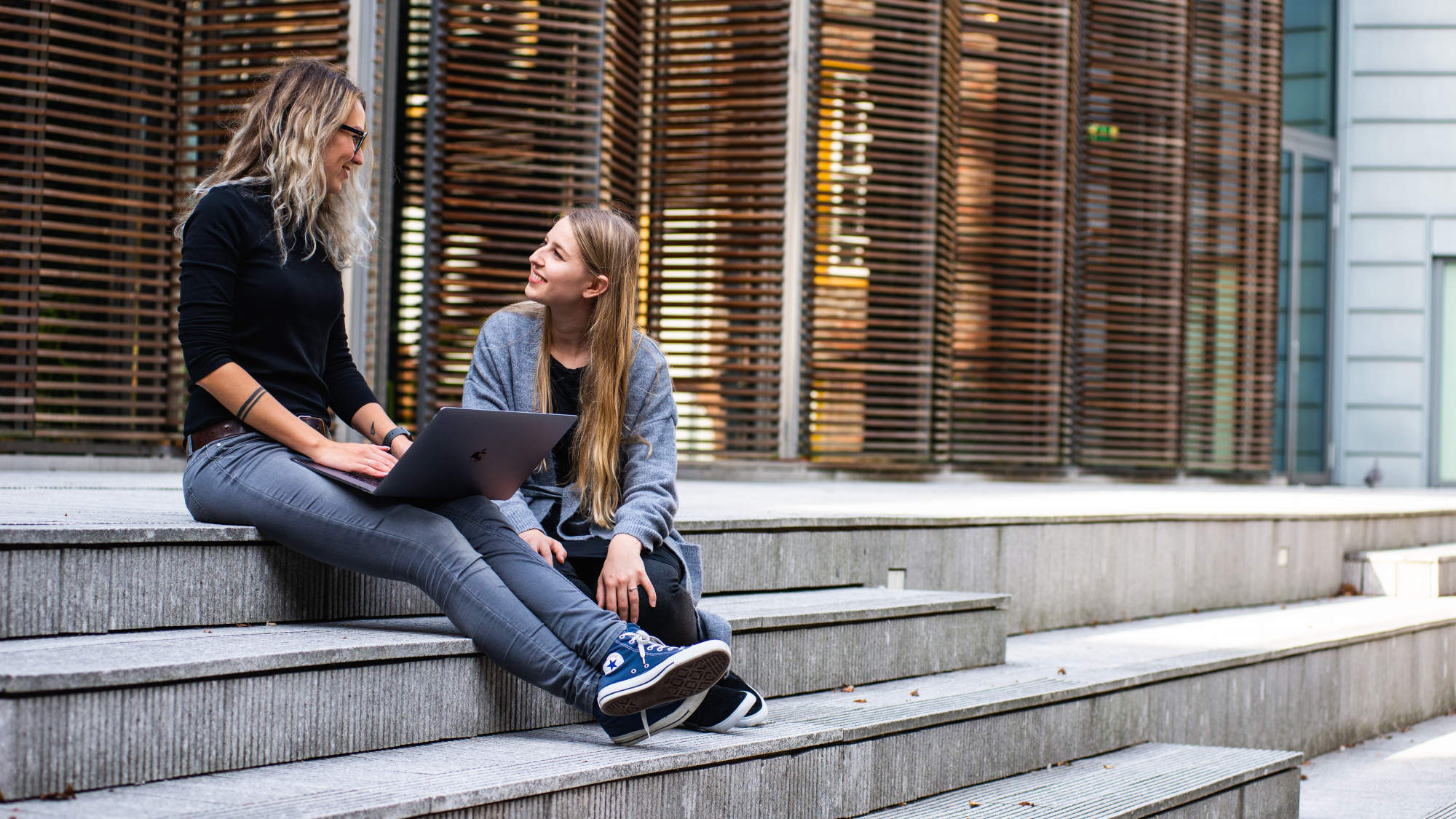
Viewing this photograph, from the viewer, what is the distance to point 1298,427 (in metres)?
14.3

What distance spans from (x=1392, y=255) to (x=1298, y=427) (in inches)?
81.3

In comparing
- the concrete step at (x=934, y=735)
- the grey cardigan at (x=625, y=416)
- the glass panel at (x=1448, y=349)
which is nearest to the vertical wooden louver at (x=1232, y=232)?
the glass panel at (x=1448, y=349)

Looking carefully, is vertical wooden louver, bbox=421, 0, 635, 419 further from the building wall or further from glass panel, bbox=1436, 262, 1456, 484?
glass panel, bbox=1436, 262, 1456, 484

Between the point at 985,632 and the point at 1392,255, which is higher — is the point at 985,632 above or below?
below

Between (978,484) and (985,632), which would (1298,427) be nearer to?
(978,484)

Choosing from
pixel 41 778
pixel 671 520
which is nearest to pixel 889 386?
pixel 671 520

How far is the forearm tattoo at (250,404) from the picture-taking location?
2.92 meters

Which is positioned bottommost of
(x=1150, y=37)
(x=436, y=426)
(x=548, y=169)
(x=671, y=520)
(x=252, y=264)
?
(x=671, y=520)

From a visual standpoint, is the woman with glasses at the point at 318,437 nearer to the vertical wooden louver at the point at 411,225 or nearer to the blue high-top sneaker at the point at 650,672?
the blue high-top sneaker at the point at 650,672

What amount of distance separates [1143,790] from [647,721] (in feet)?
5.08

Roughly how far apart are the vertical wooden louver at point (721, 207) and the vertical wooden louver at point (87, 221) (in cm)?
310

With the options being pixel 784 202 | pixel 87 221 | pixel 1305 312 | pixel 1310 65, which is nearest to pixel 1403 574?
pixel 784 202

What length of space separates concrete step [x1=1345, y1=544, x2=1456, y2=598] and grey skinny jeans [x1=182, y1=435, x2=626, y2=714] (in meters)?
6.19

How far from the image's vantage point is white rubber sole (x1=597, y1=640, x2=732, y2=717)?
8.48 ft
